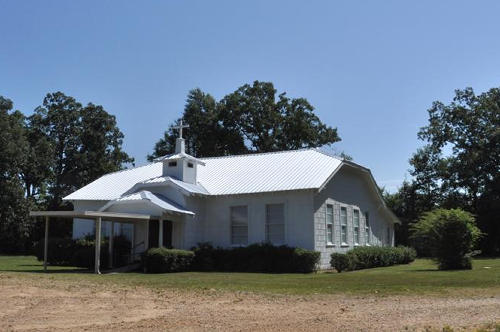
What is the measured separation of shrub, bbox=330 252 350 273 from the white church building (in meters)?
1.29

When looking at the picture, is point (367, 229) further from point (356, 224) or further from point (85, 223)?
point (85, 223)

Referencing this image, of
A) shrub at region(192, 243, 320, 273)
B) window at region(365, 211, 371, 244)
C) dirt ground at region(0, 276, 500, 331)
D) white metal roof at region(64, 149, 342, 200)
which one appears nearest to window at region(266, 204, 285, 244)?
white metal roof at region(64, 149, 342, 200)

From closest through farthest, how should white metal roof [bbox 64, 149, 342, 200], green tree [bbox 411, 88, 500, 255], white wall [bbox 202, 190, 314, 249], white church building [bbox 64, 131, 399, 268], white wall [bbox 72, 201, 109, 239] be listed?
white wall [bbox 202, 190, 314, 249], white church building [bbox 64, 131, 399, 268], white metal roof [bbox 64, 149, 342, 200], white wall [bbox 72, 201, 109, 239], green tree [bbox 411, 88, 500, 255]

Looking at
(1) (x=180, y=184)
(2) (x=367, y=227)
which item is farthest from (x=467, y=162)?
(1) (x=180, y=184)

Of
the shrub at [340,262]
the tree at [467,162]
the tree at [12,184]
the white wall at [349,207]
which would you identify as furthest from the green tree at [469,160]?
the tree at [12,184]

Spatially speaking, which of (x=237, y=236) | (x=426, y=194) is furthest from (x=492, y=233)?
(x=237, y=236)

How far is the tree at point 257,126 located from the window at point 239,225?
85.5 ft

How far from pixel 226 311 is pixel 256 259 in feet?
48.5

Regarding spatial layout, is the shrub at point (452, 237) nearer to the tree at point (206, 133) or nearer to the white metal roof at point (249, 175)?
the white metal roof at point (249, 175)

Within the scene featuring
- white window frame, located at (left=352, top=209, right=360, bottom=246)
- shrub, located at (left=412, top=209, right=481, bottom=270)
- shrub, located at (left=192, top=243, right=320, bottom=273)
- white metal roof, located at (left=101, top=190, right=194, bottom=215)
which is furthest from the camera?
white window frame, located at (left=352, top=209, right=360, bottom=246)

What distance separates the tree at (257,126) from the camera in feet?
179

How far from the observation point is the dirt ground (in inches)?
361

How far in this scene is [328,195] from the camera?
92.8 ft

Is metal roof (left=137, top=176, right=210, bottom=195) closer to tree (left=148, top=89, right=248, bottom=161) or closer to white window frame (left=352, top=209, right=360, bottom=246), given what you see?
white window frame (left=352, top=209, right=360, bottom=246)
